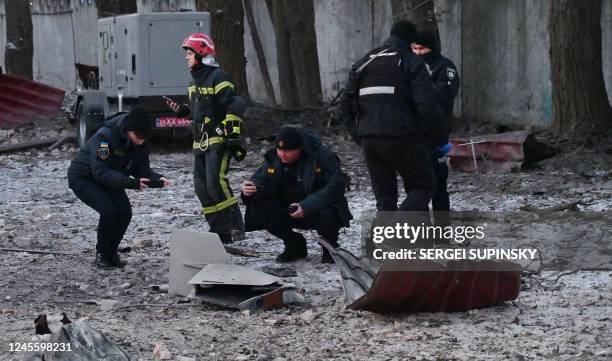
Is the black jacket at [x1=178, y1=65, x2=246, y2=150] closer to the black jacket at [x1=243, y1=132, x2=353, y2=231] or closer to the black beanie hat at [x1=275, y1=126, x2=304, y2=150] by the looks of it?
the black jacket at [x1=243, y1=132, x2=353, y2=231]

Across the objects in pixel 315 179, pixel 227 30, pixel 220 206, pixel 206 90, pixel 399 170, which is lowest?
pixel 220 206

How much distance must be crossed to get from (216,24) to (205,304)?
10325 millimetres

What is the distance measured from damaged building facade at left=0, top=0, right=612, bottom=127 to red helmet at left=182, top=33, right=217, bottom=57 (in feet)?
22.1

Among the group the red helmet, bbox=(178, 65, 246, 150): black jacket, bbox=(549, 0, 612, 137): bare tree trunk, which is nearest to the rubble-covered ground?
bbox=(178, 65, 246, 150): black jacket

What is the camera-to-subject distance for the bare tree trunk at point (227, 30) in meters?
17.6

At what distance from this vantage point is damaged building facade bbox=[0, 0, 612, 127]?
58.4 ft

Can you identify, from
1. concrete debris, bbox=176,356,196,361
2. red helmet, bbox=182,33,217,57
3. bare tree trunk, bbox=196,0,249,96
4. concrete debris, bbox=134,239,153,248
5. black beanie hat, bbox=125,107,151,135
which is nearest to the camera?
concrete debris, bbox=176,356,196,361

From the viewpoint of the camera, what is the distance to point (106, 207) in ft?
29.3

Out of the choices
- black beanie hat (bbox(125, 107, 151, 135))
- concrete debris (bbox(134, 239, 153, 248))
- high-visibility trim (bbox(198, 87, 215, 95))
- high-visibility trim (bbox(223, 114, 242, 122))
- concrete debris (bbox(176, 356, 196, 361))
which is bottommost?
concrete debris (bbox(134, 239, 153, 248))

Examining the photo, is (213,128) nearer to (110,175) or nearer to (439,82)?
(110,175)

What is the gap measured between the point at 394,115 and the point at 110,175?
85.6 inches

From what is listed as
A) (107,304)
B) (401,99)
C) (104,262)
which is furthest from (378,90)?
(104,262)

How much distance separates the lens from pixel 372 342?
21.6 feet

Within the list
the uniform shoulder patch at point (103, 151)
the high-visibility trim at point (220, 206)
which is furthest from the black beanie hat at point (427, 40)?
the uniform shoulder patch at point (103, 151)
